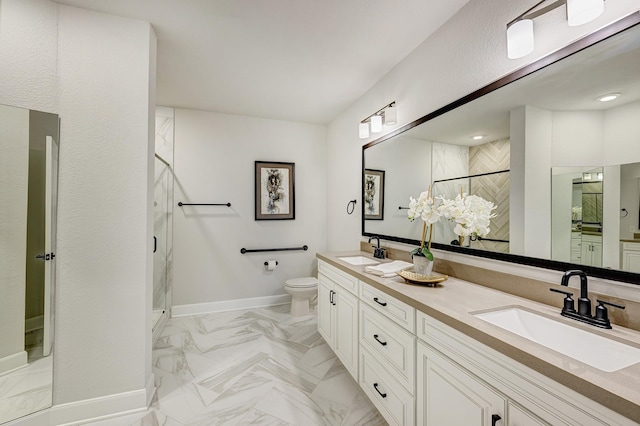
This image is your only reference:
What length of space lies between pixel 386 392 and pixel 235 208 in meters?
2.69

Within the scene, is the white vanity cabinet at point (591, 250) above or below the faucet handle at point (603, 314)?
above

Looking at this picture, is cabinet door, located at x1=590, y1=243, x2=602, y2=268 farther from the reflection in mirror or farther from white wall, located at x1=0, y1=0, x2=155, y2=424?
white wall, located at x1=0, y1=0, x2=155, y2=424

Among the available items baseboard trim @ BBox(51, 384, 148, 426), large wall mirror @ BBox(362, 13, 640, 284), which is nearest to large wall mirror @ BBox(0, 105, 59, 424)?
baseboard trim @ BBox(51, 384, 148, 426)

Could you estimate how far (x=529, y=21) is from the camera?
1.24m

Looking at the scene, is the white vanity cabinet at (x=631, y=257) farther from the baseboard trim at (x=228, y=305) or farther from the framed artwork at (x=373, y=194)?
the baseboard trim at (x=228, y=305)

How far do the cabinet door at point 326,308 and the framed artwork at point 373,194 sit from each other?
77cm

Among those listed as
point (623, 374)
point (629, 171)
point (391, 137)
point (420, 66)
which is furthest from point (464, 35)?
point (623, 374)

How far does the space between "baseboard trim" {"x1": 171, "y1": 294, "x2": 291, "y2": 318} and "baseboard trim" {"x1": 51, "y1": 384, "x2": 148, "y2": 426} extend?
158cm

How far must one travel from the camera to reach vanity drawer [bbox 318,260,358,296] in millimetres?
1958

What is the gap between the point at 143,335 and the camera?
181cm

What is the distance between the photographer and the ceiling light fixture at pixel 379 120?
2289 mm

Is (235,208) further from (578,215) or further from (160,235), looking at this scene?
(578,215)

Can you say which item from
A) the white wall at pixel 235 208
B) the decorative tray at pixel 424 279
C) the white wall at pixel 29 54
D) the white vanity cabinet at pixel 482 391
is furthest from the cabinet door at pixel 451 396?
the white wall at pixel 29 54

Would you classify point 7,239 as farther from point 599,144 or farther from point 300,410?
point 599,144
